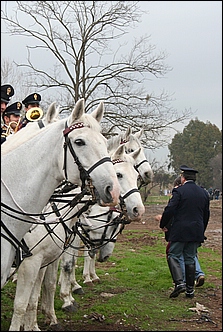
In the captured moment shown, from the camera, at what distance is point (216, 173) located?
197 feet

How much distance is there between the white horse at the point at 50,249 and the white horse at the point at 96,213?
1.31ft

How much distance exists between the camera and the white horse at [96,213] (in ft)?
28.4

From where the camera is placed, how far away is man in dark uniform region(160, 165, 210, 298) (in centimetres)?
967

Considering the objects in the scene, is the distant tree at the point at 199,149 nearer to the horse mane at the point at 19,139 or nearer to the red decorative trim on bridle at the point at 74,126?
the horse mane at the point at 19,139

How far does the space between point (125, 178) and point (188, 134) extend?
58891 millimetres

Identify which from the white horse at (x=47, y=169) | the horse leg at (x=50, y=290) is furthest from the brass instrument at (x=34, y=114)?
the horse leg at (x=50, y=290)

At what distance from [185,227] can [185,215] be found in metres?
0.25

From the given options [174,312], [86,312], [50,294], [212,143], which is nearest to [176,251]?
[174,312]

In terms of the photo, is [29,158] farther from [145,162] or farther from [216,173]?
[216,173]

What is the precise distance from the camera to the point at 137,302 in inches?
367

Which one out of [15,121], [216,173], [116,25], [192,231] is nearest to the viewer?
[15,121]

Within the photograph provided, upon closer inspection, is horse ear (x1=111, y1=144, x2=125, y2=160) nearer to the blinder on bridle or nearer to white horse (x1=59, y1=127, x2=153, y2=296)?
white horse (x1=59, y1=127, x2=153, y2=296)

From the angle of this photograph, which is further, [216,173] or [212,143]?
[212,143]

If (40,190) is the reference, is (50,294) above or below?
below
